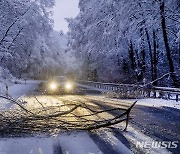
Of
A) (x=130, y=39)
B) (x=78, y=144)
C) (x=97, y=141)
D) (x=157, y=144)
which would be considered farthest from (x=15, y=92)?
(x=157, y=144)

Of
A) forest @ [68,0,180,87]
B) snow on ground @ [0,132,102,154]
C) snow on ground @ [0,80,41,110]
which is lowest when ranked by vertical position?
snow on ground @ [0,80,41,110]

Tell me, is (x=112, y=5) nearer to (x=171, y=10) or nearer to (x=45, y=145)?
(x=171, y=10)

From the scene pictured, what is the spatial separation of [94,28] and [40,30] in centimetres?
844

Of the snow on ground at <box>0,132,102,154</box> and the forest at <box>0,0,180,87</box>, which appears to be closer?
the snow on ground at <box>0,132,102,154</box>

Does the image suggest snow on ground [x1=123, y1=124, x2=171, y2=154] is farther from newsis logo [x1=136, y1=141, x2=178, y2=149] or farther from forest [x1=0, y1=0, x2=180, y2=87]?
forest [x1=0, y1=0, x2=180, y2=87]

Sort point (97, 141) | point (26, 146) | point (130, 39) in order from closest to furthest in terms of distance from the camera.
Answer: point (26, 146) → point (97, 141) → point (130, 39)

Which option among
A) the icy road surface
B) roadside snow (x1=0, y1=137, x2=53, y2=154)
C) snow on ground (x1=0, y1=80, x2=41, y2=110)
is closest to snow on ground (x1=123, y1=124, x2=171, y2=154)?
the icy road surface

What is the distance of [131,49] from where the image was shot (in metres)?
36.1

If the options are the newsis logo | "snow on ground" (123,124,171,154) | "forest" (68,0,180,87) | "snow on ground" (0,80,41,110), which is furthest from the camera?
"forest" (68,0,180,87)

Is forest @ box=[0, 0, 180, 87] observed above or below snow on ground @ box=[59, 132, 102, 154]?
above

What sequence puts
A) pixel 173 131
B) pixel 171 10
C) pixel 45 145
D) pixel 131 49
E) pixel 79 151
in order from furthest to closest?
pixel 131 49 → pixel 171 10 → pixel 173 131 → pixel 45 145 → pixel 79 151

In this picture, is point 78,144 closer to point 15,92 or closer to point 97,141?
point 97,141

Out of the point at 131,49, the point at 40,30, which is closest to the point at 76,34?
the point at 40,30

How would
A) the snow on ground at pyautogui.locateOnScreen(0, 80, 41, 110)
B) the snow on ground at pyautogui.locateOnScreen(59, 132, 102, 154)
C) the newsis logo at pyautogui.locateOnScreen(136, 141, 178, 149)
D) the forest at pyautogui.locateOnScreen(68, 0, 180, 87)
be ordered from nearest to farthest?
the snow on ground at pyautogui.locateOnScreen(59, 132, 102, 154) < the newsis logo at pyautogui.locateOnScreen(136, 141, 178, 149) < the snow on ground at pyautogui.locateOnScreen(0, 80, 41, 110) < the forest at pyautogui.locateOnScreen(68, 0, 180, 87)
